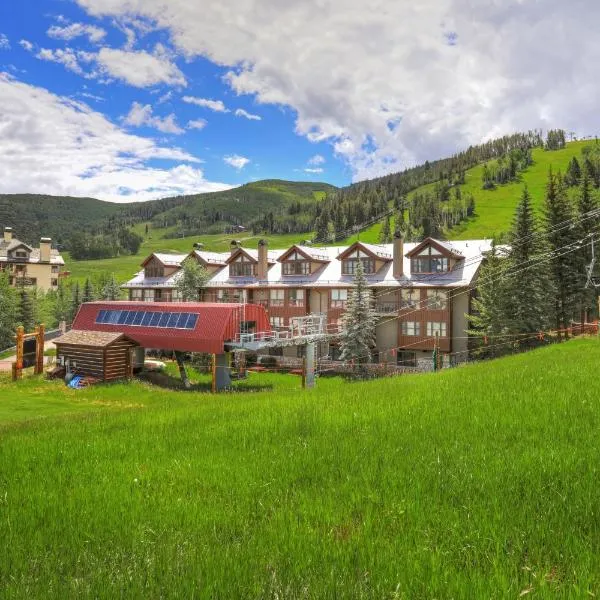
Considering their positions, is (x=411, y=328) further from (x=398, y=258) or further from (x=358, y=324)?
(x=398, y=258)

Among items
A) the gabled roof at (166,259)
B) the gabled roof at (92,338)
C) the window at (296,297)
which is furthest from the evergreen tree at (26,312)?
the window at (296,297)

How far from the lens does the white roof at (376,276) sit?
50.5 meters

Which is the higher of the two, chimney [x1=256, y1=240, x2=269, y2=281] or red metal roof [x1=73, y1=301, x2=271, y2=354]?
chimney [x1=256, y1=240, x2=269, y2=281]

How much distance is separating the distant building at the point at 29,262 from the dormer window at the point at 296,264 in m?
78.0

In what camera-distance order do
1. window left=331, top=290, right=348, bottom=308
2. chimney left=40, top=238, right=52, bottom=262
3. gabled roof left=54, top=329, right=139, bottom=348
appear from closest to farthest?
gabled roof left=54, top=329, right=139, bottom=348 < window left=331, top=290, right=348, bottom=308 < chimney left=40, top=238, right=52, bottom=262

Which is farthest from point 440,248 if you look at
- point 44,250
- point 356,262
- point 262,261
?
point 44,250

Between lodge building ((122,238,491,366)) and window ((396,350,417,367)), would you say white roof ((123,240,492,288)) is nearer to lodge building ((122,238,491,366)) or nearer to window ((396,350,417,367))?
lodge building ((122,238,491,366))

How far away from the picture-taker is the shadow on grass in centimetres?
4081

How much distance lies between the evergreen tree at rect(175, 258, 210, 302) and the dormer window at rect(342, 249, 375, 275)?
20.0 meters

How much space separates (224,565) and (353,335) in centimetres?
4428

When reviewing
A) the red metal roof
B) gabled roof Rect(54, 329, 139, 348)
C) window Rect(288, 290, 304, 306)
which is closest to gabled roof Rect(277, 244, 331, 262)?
window Rect(288, 290, 304, 306)

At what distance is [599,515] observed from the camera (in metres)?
5.51

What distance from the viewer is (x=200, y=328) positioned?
41.8m

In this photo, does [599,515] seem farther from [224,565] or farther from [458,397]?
[458,397]
